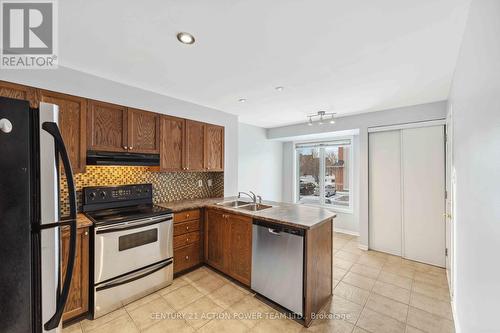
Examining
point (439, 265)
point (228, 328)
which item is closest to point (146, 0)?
point (228, 328)

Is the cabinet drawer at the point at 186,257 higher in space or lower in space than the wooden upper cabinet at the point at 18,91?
lower

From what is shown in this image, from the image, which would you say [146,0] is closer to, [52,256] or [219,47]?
[219,47]

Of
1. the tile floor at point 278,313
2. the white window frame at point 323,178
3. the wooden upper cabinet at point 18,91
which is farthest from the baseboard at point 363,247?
the wooden upper cabinet at point 18,91

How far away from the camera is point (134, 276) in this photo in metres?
2.30

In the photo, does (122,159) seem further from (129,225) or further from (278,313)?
(278,313)

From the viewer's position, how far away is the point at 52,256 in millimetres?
976

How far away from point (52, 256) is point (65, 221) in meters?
0.16

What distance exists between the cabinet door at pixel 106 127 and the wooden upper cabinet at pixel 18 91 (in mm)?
428

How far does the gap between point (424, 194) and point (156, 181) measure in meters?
4.15

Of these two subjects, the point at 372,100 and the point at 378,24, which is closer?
the point at 378,24

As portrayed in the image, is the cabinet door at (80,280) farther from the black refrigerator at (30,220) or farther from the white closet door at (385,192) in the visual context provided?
the white closet door at (385,192)

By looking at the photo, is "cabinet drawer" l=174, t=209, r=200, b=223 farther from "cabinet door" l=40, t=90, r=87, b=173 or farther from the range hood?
"cabinet door" l=40, t=90, r=87, b=173

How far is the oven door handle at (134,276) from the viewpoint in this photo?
2.11m

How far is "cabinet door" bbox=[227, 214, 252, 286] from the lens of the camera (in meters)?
2.51
